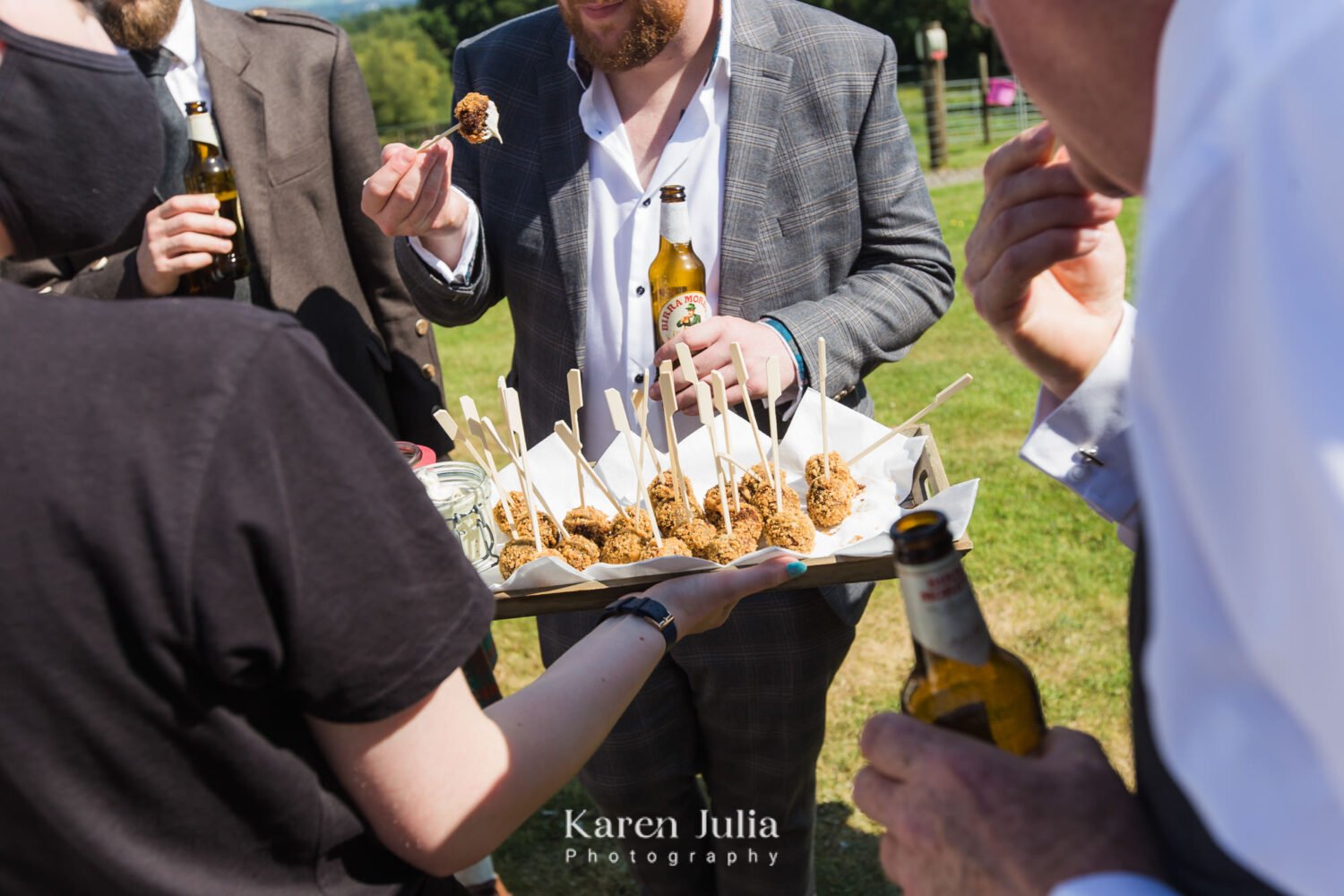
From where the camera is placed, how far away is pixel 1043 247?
1.37 metres

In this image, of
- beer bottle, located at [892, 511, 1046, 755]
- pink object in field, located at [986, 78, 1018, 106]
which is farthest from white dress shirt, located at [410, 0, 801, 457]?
pink object in field, located at [986, 78, 1018, 106]

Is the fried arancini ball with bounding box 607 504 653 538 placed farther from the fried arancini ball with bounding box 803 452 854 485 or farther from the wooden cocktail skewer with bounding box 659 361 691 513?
the fried arancini ball with bounding box 803 452 854 485

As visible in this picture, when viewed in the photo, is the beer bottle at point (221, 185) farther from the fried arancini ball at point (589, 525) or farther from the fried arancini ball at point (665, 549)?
the fried arancini ball at point (665, 549)

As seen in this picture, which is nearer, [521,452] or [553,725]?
[553,725]

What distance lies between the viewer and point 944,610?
3.51 feet

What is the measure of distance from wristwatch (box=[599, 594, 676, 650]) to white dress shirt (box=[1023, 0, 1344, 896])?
99 cm

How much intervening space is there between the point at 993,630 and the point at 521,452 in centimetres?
247

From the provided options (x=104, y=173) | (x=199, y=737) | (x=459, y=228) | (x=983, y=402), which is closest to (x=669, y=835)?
(x=459, y=228)

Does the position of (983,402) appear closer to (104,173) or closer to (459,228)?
(459,228)

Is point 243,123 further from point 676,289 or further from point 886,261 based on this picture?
point 886,261

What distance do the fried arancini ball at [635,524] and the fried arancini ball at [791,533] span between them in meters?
0.23

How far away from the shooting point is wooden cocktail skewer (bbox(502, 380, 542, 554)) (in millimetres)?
2135

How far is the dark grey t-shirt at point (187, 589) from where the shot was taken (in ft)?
3.13

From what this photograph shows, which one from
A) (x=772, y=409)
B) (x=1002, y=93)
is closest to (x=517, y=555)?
(x=772, y=409)
